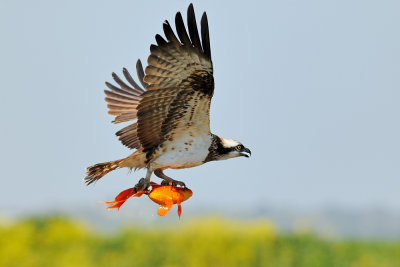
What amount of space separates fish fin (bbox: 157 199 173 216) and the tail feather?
1.09 metres

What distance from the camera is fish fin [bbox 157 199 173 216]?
5.98 meters

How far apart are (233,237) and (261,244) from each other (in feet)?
2.47

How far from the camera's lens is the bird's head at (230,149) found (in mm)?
6969

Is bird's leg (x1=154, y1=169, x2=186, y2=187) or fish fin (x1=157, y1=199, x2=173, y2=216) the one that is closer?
fish fin (x1=157, y1=199, x2=173, y2=216)

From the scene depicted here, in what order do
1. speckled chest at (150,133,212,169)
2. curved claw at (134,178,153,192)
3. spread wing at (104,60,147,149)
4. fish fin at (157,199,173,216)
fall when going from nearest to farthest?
fish fin at (157,199,173,216)
curved claw at (134,178,153,192)
speckled chest at (150,133,212,169)
spread wing at (104,60,147,149)

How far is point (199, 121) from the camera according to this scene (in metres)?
6.74

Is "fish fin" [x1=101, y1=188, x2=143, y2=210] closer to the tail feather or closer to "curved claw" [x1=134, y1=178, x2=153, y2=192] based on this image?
"curved claw" [x1=134, y1=178, x2=153, y2=192]

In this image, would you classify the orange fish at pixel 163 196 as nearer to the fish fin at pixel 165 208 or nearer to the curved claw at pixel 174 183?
the fish fin at pixel 165 208

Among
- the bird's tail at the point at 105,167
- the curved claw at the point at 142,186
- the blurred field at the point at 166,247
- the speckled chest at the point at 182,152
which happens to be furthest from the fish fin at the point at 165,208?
the blurred field at the point at 166,247

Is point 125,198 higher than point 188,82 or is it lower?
lower

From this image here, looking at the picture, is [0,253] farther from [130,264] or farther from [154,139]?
[154,139]

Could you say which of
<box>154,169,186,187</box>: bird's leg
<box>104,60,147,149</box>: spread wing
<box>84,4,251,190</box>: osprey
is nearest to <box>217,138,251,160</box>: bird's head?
<box>84,4,251,190</box>: osprey

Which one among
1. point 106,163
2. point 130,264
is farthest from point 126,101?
point 130,264

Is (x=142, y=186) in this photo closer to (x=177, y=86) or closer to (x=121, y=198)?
(x=121, y=198)
